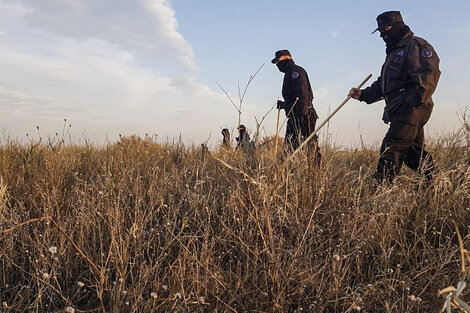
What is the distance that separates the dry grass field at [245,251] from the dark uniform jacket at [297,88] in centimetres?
276

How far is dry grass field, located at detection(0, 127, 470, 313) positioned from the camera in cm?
192

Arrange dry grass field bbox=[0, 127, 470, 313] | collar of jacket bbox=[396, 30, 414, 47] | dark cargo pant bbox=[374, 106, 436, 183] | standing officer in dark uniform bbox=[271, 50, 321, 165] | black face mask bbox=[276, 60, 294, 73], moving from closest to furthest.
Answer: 1. dry grass field bbox=[0, 127, 470, 313]
2. dark cargo pant bbox=[374, 106, 436, 183]
3. collar of jacket bbox=[396, 30, 414, 47]
4. standing officer in dark uniform bbox=[271, 50, 321, 165]
5. black face mask bbox=[276, 60, 294, 73]

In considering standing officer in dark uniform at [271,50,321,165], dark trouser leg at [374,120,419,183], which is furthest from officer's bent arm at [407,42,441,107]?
standing officer in dark uniform at [271,50,321,165]


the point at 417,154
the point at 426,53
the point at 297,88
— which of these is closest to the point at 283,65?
the point at 297,88

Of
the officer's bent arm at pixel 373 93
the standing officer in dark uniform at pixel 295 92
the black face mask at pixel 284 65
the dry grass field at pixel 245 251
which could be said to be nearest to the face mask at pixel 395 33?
the officer's bent arm at pixel 373 93

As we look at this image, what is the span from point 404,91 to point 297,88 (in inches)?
91.9

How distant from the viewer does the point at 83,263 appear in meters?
2.39

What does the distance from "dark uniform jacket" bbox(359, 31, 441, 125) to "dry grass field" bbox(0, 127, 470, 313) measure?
0.85 metres

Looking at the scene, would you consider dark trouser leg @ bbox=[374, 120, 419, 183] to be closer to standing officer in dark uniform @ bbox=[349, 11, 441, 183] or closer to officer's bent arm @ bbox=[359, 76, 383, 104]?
standing officer in dark uniform @ bbox=[349, 11, 441, 183]

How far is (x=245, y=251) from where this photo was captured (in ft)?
7.64

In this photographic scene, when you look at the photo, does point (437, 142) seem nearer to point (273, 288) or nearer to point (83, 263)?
point (273, 288)

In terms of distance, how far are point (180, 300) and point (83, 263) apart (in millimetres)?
904

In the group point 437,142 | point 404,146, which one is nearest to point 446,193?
point 404,146

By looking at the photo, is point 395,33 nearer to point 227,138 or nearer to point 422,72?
point 422,72
